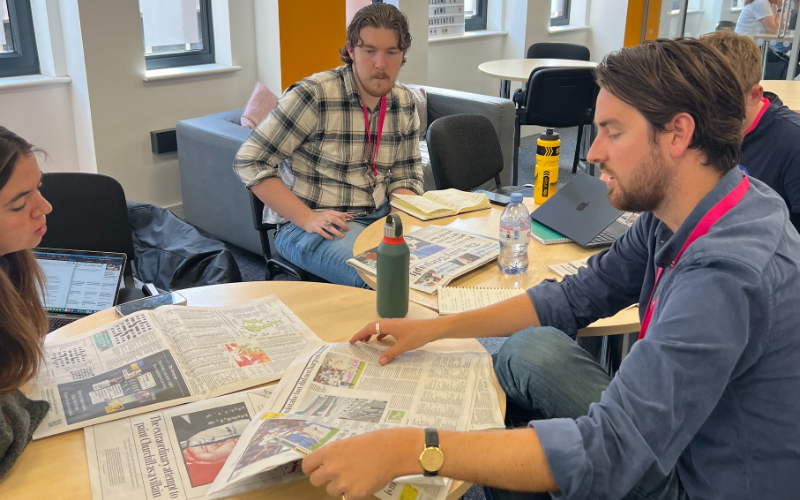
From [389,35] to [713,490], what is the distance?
1.77 meters

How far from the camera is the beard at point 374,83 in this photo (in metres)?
2.36

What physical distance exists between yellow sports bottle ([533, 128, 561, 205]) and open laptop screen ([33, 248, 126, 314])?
1.26 meters

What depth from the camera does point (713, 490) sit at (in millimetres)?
1018

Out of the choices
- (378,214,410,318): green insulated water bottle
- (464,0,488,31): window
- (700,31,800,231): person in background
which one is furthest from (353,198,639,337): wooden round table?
(464,0,488,31): window

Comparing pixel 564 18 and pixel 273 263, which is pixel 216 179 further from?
pixel 564 18

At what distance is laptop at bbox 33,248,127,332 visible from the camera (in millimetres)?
1772

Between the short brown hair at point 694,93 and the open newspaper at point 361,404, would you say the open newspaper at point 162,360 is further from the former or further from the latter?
the short brown hair at point 694,93

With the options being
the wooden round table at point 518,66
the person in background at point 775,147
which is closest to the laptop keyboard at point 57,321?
the person in background at point 775,147

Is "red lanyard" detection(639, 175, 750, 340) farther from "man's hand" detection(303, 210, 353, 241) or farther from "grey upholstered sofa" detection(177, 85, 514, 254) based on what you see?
"grey upholstered sofa" detection(177, 85, 514, 254)

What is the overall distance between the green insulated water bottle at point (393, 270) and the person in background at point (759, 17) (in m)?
6.10

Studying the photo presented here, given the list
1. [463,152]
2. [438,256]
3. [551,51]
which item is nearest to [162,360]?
[438,256]

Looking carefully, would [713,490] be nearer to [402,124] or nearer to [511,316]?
[511,316]

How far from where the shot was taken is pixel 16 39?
3.49 m

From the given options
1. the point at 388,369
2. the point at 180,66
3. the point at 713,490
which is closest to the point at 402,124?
the point at 388,369
